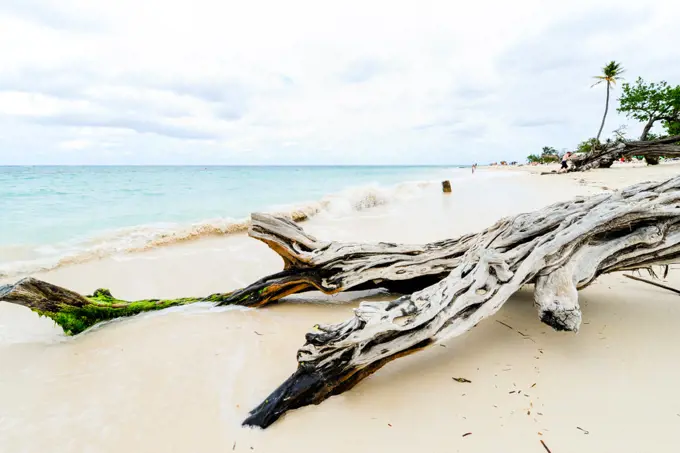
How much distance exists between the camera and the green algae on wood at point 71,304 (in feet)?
10.3

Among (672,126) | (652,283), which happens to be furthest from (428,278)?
(672,126)

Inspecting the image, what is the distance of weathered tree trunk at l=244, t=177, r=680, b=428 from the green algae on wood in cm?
237

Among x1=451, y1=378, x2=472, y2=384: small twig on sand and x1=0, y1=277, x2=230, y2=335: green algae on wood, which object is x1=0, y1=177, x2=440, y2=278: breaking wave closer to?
x1=0, y1=277, x2=230, y2=335: green algae on wood

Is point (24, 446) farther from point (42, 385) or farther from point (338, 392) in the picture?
point (338, 392)

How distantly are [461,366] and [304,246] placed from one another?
2120mm

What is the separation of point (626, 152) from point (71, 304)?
87.0ft

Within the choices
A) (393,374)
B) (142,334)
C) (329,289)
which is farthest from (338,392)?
(142,334)

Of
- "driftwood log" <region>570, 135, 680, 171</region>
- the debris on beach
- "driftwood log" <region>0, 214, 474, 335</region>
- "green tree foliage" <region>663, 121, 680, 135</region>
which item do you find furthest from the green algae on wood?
"green tree foliage" <region>663, 121, 680, 135</region>

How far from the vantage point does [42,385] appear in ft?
9.33

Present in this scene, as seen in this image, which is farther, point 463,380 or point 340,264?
point 340,264

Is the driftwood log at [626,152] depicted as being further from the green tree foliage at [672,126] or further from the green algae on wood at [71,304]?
the green algae on wood at [71,304]

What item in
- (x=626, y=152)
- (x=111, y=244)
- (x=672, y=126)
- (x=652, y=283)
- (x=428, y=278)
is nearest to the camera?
(x=652, y=283)

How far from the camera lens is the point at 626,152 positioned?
2041 centimetres

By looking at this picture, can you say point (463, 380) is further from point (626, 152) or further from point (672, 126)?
point (672, 126)
